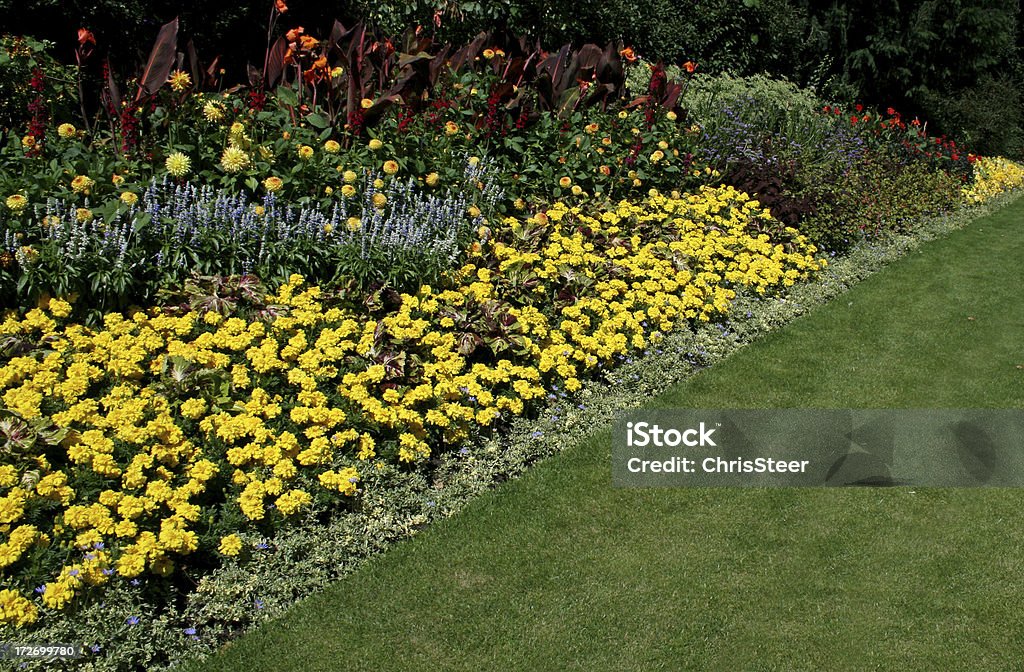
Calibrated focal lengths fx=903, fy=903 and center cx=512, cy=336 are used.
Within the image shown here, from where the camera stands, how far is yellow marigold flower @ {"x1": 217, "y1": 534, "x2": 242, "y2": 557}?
11.7 ft

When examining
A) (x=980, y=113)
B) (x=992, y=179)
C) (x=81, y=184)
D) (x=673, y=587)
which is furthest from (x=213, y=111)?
(x=980, y=113)

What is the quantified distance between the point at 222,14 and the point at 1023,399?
8476 mm

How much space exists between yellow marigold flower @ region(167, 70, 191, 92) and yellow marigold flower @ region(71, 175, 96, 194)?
3.51ft

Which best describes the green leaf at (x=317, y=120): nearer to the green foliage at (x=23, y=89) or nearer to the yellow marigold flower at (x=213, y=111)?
the yellow marigold flower at (x=213, y=111)

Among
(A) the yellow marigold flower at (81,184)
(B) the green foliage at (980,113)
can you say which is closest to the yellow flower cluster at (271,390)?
(A) the yellow marigold flower at (81,184)

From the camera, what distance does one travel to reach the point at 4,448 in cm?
368

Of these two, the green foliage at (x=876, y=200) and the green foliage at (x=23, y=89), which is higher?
the green foliage at (x=23, y=89)

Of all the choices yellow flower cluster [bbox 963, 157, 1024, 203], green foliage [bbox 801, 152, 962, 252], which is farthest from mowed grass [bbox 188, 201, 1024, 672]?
yellow flower cluster [bbox 963, 157, 1024, 203]

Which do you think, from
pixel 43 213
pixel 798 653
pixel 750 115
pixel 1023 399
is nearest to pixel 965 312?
pixel 1023 399

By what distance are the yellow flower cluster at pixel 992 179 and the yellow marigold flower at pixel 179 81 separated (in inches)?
420

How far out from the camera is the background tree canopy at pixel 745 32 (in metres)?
9.45

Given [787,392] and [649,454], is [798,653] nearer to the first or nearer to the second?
[649,454]

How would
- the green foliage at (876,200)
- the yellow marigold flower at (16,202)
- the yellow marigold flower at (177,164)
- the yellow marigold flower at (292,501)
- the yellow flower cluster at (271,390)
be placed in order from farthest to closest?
the green foliage at (876,200), the yellow marigold flower at (177,164), the yellow marigold flower at (16,202), the yellow marigold flower at (292,501), the yellow flower cluster at (271,390)

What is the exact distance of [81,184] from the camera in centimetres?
505
